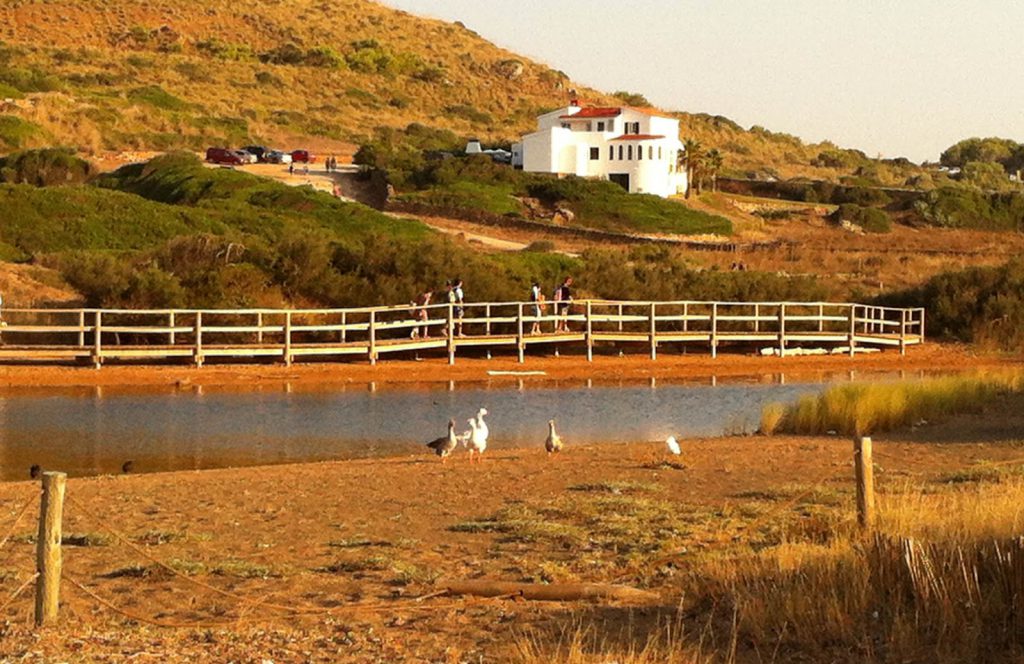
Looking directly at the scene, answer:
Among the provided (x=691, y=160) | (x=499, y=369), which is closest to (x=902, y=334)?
(x=499, y=369)

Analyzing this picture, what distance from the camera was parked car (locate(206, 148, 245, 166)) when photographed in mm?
83688

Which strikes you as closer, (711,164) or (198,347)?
(198,347)

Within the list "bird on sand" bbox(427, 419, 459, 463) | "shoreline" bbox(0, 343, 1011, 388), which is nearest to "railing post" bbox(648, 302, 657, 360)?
"shoreline" bbox(0, 343, 1011, 388)

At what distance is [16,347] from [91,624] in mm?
24282

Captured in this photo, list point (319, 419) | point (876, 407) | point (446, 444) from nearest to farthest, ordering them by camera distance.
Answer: point (446, 444)
point (876, 407)
point (319, 419)

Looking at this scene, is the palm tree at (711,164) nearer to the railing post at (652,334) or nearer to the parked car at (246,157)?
the parked car at (246,157)

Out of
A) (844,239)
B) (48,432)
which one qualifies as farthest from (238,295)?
(844,239)

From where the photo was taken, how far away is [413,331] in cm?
3794

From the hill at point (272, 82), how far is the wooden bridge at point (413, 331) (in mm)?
48746

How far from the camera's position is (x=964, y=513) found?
1192 centimetres

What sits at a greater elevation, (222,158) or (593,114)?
(593,114)

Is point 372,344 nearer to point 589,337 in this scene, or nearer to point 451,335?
point 451,335

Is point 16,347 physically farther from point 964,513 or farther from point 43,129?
point 43,129

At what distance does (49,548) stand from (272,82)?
394ft
